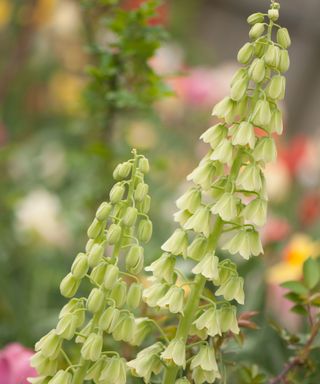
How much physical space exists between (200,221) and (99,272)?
0.06 metres

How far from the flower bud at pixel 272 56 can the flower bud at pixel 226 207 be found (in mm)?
75

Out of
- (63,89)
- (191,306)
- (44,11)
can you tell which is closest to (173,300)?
(191,306)

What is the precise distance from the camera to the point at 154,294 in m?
0.46

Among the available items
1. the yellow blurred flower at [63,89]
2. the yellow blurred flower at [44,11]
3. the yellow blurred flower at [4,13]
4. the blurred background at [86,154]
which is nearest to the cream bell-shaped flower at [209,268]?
the blurred background at [86,154]

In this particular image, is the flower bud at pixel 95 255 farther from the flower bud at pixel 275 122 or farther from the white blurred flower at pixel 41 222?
the white blurred flower at pixel 41 222

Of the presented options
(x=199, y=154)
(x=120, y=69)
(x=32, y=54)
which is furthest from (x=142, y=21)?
(x=32, y=54)

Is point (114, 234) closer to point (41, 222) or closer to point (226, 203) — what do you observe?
point (226, 203)

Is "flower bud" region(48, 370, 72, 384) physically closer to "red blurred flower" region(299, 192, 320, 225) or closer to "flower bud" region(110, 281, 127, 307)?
"flower bud" region(110, 281, 127, 307)

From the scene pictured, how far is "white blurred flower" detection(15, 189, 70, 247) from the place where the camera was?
1300mm

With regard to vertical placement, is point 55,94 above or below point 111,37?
above

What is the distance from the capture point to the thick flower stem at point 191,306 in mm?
451

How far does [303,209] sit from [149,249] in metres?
0.38

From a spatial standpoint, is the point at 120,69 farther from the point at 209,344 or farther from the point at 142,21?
the point at 209,344

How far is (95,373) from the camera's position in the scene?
0.45 m
